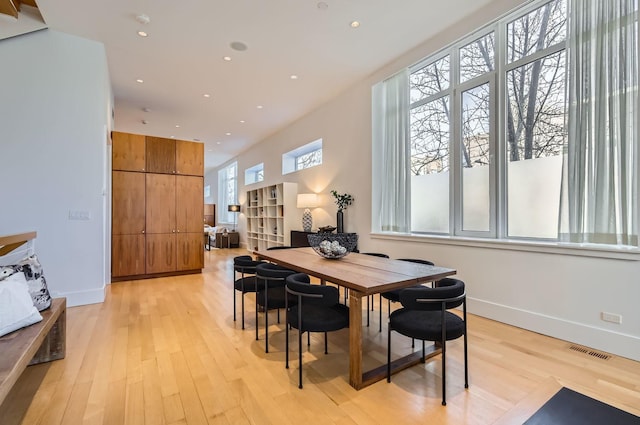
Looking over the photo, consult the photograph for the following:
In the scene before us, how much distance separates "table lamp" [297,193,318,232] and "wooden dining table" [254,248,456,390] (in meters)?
3.29

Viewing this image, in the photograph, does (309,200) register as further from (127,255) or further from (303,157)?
(127,255)

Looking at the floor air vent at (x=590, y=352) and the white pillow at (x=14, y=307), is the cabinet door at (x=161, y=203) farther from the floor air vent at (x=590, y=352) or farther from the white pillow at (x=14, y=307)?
the floor air vent at (x=590, y=352)

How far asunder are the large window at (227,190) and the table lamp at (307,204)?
596 centimetres

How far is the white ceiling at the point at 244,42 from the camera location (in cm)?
337

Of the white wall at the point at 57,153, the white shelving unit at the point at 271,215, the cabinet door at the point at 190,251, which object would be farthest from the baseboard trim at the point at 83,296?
the white shelving unit at the point at 271,215

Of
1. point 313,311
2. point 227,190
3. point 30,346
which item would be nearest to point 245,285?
point 313,311

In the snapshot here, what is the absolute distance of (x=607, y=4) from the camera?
2586mm

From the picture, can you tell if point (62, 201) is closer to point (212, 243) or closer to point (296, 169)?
point (296, 169)

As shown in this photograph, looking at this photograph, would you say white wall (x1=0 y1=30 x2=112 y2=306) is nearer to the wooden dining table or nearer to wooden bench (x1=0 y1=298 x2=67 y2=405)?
wooden bench (x1=0 y1=298 x2=67 y2=405)

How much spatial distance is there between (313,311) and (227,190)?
11.7 meters

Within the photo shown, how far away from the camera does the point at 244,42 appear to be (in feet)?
13.3

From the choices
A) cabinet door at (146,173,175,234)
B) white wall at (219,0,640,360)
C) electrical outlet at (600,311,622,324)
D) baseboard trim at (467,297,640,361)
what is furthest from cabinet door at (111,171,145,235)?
electrical outlet at (600,311,622,324)

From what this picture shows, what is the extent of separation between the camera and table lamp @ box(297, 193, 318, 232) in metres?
6.24

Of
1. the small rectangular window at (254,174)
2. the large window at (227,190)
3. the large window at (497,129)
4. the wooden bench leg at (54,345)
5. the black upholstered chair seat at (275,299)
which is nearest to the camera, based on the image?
the wooden bench leg at (54,345)
